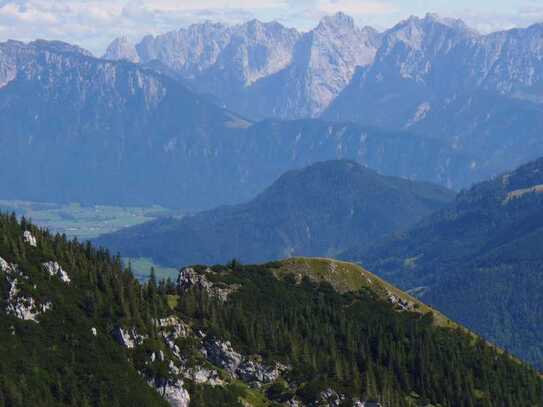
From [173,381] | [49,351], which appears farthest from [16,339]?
[173,381]

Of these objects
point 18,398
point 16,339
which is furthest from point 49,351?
point 18,398

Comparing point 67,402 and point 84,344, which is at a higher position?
point 84,344

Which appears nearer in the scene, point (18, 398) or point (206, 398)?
point (18, 398)

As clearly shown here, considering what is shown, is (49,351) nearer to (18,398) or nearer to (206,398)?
(18,398)

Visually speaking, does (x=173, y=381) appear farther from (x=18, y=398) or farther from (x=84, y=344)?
(x=18, y=398)

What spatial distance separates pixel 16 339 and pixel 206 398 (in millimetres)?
40984

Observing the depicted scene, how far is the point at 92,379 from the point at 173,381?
17297mm

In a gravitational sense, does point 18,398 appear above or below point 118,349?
below

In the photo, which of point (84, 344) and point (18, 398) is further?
point (84, 344)

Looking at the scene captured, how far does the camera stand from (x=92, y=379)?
621 feet

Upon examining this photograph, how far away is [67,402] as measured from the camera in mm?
182375

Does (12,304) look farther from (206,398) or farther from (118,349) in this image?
(206,398)

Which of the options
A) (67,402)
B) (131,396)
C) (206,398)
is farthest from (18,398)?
(206,398)

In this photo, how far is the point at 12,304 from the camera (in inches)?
7835
